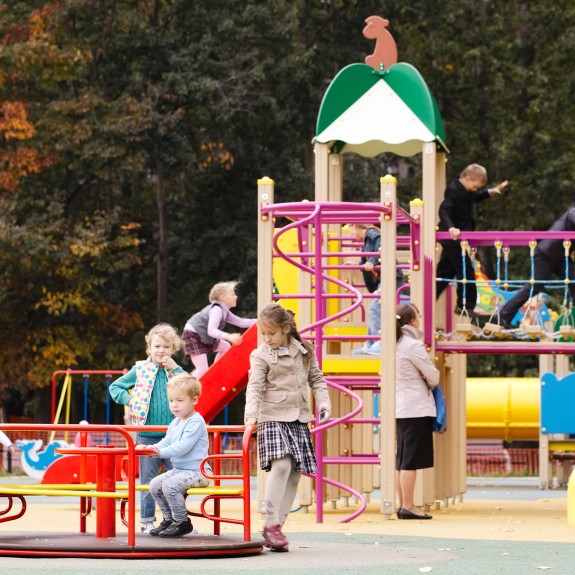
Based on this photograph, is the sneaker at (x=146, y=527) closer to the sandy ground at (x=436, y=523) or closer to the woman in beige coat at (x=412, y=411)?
the sandy ground at (x=436, y=523)

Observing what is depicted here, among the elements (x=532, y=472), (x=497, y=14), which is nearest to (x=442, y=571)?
(x=532, y=472)

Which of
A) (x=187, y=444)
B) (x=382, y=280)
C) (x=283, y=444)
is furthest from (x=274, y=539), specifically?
(x=382, y=280)

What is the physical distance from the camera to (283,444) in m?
8.84

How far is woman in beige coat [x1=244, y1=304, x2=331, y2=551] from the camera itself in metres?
8.83

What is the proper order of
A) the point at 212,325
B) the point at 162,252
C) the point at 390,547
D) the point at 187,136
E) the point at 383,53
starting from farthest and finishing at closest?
the point at 162,252 → the point at 187,136 → the point at 383,53 → the point at 212,325 → the point at 390,547

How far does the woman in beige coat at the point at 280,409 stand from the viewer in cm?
883

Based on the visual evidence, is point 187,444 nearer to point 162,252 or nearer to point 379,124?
point 379,124

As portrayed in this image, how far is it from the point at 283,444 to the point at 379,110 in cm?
664

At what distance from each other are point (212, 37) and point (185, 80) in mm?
1294

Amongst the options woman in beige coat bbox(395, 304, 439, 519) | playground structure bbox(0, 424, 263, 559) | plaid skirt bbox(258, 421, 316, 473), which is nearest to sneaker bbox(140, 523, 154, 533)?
playground structure bbox(0, 424, 263, 559)

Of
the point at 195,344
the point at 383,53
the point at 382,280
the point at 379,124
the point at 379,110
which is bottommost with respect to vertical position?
the point at 195,344

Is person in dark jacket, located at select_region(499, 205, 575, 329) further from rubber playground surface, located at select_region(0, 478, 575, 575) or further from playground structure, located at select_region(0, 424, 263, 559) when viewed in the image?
playground structure, located at select_region(0, 424, 263, 559)

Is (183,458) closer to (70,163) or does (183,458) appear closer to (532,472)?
(532,472)

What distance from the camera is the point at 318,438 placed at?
40.3 ft
